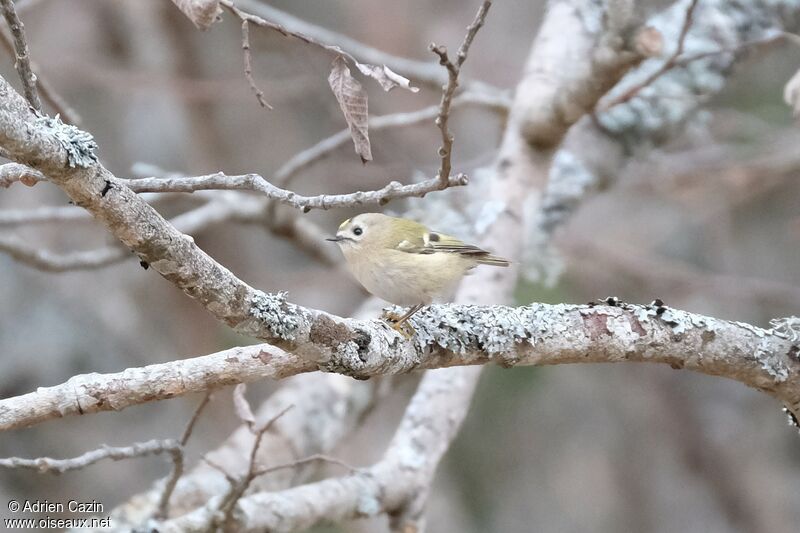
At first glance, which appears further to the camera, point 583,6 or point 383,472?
point 583,6

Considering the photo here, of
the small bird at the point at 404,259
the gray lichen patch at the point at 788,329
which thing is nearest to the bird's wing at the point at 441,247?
the small bird at the point at 404,259

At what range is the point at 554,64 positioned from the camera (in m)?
3.61

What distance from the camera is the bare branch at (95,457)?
5.71 feet

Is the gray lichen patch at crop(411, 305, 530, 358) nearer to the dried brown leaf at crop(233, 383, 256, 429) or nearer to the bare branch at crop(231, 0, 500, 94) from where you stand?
the dried brown leaf at crop(233, 383, 256, 429)

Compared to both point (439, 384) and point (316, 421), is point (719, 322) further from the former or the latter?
point (316, 421)

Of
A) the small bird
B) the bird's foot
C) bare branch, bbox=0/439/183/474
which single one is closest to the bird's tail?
the small bird

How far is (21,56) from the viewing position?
5.05 feet

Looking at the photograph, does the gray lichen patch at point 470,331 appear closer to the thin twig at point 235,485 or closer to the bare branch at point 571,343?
the bare branch at point 571,343

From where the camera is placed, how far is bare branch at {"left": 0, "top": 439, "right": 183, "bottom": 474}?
1.74 metres

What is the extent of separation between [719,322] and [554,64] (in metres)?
1.81

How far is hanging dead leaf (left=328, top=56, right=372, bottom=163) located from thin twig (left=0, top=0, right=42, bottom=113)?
0.50 m

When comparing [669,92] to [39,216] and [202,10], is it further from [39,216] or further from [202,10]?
[202,10]

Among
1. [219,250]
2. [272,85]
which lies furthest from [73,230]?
[272,85]

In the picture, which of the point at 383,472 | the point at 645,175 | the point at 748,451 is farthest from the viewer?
the point at 748,451
